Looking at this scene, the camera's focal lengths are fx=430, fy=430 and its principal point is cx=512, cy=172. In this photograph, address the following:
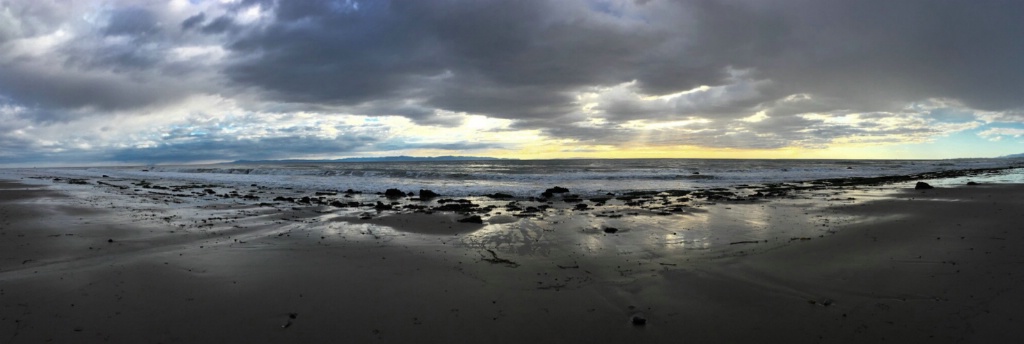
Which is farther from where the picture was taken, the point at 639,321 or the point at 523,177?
the point at 523,177

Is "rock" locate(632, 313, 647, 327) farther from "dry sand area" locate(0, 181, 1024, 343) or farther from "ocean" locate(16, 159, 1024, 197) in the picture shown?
"ocean" locate(16, 159, 1024, 197)

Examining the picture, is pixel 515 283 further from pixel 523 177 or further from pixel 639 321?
pixel 523 177

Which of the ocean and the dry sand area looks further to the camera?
the ocean

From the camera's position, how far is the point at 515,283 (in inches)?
235

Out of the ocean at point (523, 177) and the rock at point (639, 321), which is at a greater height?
the ocean at point (523, 177)

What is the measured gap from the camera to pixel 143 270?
6.36 meters

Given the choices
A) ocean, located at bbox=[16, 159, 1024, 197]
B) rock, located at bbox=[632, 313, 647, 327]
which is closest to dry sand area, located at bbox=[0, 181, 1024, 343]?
rock, located at bbox=[632, 313, 647, 327]

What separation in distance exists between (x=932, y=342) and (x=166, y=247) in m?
11.1

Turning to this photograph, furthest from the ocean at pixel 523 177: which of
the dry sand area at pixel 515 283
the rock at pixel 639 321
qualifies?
the rock at pixel 639 321

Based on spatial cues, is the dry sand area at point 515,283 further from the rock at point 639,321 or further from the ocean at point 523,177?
the ocean at point 523,177

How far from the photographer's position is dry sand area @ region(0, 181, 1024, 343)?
437 cm

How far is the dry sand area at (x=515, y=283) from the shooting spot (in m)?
4.37

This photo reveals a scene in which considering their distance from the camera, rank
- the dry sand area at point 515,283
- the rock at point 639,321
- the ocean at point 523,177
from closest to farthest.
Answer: the dry sand area at point 515,283 → the rock at point 639,321 → the ocean at point 523,177

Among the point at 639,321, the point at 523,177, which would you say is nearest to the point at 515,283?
the point at 639,321
